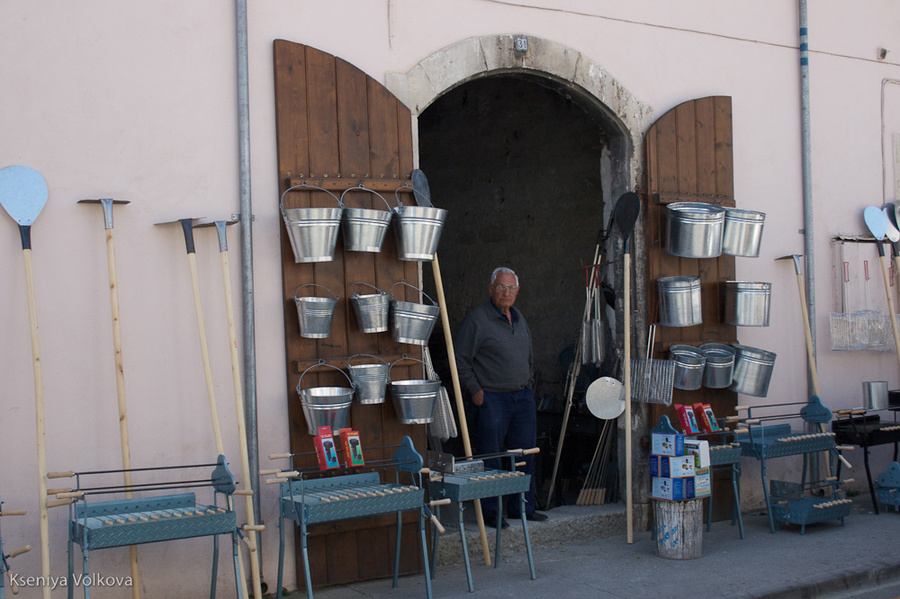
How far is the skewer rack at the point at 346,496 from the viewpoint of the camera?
4.30 meters

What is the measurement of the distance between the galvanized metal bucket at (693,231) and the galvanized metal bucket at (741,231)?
87 millimetres

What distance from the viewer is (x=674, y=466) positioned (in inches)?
211

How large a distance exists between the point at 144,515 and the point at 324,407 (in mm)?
1081

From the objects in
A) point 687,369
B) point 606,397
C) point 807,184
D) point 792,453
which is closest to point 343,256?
point 606,397

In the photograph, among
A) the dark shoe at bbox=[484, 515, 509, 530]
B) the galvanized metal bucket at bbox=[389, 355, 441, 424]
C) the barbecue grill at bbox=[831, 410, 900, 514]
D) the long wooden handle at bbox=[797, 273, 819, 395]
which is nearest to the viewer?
the galvanized metal bucket at bbox=[389, 355, 441, 424]

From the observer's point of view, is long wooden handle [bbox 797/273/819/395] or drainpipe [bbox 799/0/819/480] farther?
drainpipe [bbox 799/0/819/480]

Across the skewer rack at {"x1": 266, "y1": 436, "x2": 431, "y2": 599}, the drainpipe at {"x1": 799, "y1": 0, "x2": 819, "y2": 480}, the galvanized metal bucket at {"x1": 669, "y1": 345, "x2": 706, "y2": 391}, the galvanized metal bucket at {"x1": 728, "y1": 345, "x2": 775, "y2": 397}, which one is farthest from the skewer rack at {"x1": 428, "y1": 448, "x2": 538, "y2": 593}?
the drainpipe at {"x1": 799, "y1": 0, "x2": 819, "y2": 480}

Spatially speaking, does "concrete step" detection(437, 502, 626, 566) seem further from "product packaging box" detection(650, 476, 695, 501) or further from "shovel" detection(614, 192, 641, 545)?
"product packaging box" detection(650, 476, 695, 501)

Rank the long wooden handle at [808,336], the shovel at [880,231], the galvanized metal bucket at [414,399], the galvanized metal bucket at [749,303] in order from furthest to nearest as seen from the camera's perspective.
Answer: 1. the shovel at [880,231]
2. the long wooden handle at [808,336]
3. the galvanized metal bucket at [749,303]
4. the galvanized metal bucket at [414,399]

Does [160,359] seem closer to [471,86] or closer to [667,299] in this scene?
[667,299]

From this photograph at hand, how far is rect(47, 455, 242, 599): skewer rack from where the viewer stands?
3.78 m

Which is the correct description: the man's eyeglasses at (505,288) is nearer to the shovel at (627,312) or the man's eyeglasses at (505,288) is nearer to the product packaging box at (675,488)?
the shovel at (627,312)

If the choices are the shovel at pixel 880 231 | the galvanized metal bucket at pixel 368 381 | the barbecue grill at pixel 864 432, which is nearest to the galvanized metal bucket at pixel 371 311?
the galvanized metal bucket at pixel 368 381

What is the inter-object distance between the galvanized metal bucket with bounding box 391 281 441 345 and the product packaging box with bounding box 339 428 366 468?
2.11 ft
